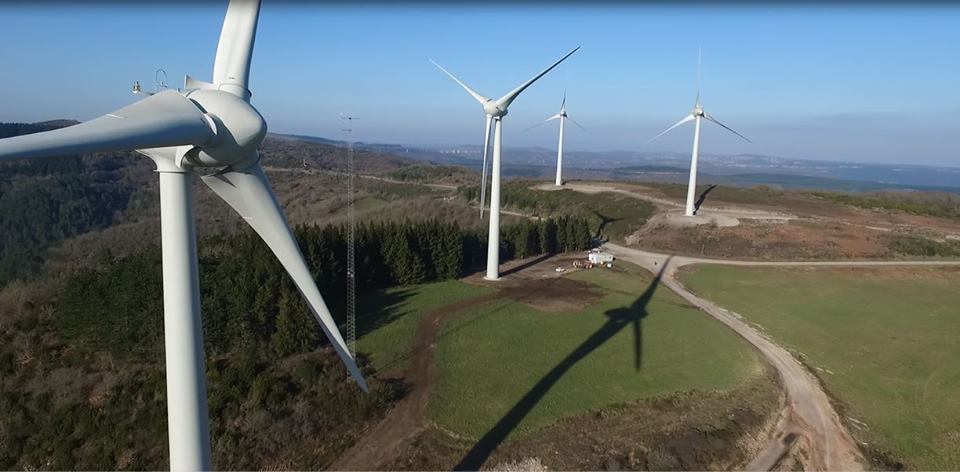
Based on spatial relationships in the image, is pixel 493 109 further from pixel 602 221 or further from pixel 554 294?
pixel 602 221

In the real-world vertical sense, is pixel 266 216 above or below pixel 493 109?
below

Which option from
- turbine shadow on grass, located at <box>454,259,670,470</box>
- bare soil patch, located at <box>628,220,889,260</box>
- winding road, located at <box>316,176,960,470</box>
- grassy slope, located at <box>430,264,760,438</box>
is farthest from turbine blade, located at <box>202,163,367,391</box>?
bare soil patch, located at <box>628,220,889,260</box>

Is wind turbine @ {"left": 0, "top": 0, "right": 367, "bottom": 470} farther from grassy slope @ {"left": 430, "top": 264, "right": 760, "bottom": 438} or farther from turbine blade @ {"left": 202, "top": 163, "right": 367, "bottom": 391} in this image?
grassy slope @ {"left": 430, "top": 264, "right": 760, "bottom": 438}

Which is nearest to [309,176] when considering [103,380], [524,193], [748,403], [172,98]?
[524,193]

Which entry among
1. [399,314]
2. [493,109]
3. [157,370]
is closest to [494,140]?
[493,109]

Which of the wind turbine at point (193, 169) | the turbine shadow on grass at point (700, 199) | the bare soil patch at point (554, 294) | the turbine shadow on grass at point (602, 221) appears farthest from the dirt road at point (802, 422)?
the turbine shadow on grass at point (700, 199)

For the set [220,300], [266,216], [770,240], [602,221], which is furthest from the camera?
[602,221]
